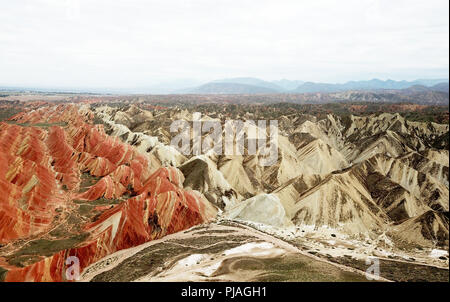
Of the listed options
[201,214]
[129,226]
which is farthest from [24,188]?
[201,214]

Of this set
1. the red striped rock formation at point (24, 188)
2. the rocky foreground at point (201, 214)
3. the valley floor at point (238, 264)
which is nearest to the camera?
the valley floor at point (238, 264)

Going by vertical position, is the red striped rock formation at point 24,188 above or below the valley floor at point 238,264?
above

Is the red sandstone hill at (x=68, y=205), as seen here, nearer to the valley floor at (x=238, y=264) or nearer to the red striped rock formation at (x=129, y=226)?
the red striped rock formation at (x=129, y=226)

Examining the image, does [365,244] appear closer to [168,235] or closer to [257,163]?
[168,235]

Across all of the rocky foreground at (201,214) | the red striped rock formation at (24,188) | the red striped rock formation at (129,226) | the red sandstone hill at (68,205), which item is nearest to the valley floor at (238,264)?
the rocky foreground at (201,214)

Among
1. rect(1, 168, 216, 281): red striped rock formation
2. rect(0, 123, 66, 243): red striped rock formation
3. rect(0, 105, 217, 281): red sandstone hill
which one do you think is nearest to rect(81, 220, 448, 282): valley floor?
rect(1, 168, 216, 281): red striped rock formation

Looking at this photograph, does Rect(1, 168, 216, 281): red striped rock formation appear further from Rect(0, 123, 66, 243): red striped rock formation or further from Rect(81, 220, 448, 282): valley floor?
Rect(0, 123, 66, 243): red striped rock formation
